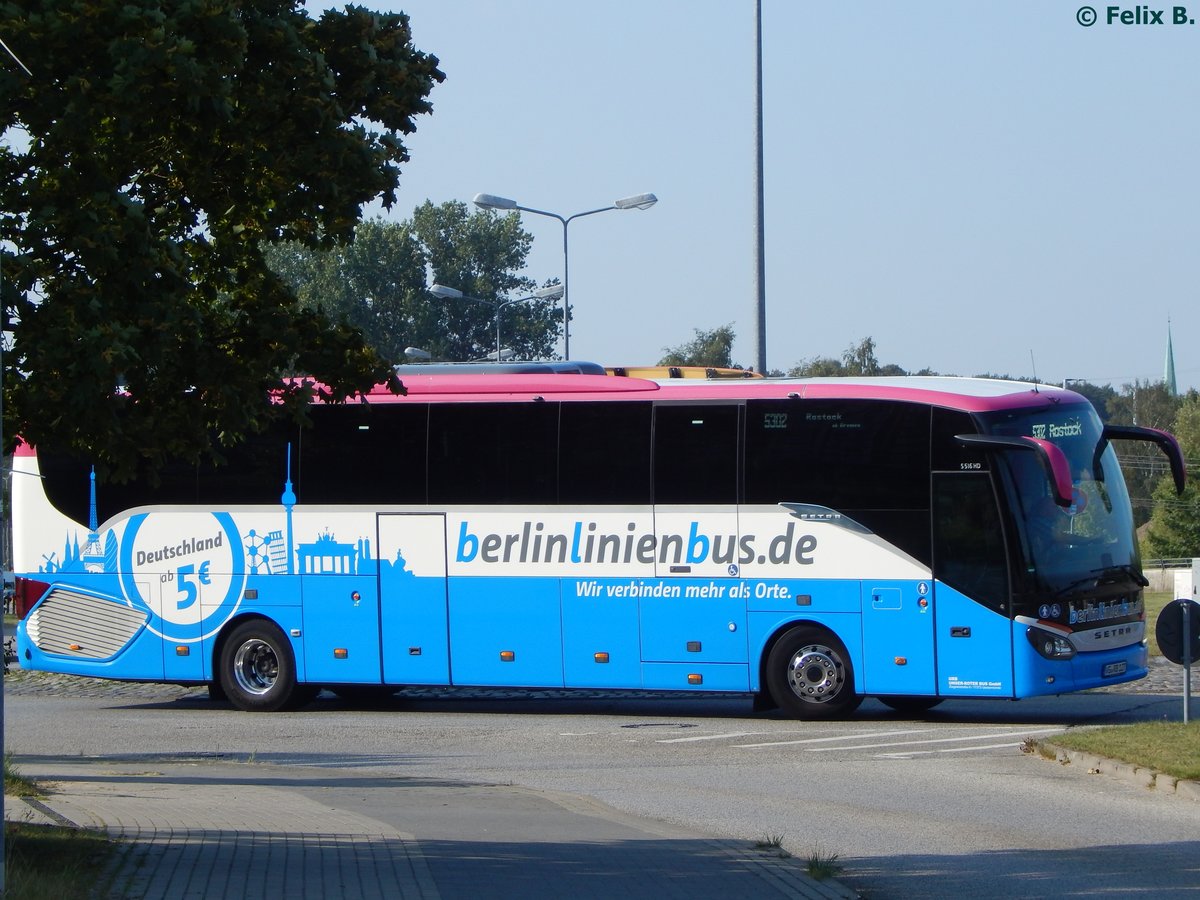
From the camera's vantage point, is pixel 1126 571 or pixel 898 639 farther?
pixel 1126 571

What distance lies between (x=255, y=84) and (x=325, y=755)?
8.57m

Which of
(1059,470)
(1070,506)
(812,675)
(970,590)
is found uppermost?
(1059,470)

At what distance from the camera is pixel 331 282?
4011 inches

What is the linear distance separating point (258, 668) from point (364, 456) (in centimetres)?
297

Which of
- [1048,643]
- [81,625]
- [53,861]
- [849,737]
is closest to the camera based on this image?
[53,861]

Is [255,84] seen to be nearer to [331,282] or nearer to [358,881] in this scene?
[358,881]

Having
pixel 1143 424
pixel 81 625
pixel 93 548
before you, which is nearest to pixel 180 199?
pixel 93 548

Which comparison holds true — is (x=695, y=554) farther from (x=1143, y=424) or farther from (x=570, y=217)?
(x=1143, y=424)

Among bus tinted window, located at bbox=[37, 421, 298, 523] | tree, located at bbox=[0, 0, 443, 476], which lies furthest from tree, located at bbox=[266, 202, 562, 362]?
tree, located at bbox=[0, 0, 443, 476]

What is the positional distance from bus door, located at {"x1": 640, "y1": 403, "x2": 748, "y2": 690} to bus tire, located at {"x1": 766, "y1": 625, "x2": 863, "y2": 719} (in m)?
0.41

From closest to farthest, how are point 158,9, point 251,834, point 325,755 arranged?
point 158,9 → point 251,834 → point 325,755

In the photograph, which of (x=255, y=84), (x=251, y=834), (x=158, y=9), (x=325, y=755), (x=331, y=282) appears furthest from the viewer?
(x=331, y=282)

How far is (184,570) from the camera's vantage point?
19922 mm

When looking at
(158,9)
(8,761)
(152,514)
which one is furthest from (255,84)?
(152,514)
